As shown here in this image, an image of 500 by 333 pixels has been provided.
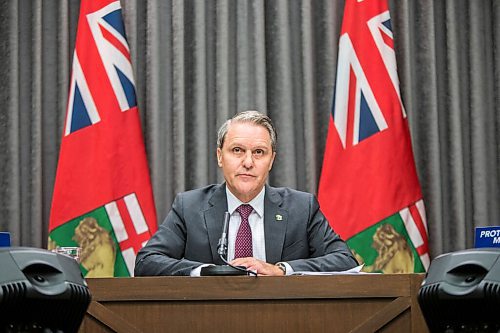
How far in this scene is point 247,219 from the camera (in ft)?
10.9

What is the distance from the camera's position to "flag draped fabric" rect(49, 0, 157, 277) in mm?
4266

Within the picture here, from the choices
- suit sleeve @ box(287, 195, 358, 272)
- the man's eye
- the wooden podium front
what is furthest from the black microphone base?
the man's eye

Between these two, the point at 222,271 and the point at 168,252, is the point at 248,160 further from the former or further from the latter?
the point at 222,271

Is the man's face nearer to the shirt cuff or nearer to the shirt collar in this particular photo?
the shirt collar

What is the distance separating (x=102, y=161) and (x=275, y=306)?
79.8 inches

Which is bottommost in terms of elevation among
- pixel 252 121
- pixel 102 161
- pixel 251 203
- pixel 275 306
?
pixel 275 306

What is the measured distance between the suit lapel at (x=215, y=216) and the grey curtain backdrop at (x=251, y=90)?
1.20 meters

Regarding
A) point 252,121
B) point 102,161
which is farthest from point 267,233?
point 102,161

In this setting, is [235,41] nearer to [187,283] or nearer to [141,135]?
[141,135]

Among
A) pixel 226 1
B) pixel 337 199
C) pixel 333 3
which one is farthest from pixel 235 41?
pixel 337 199

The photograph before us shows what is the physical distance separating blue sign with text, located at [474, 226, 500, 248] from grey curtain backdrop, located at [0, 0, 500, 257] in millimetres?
2059

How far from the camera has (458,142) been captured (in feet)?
15.2

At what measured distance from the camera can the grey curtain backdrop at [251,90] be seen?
4.59m

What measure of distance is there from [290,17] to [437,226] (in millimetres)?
1434
